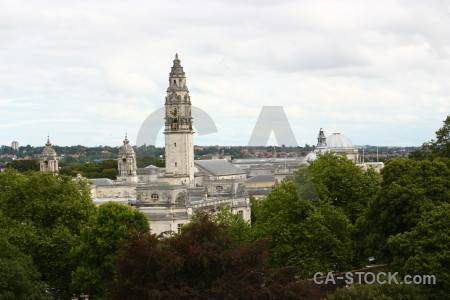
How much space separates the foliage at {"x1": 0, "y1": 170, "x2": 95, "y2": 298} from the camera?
40000 mm

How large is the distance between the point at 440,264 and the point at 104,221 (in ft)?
62.5

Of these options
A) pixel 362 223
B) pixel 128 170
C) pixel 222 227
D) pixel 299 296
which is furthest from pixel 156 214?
pixel 128 170

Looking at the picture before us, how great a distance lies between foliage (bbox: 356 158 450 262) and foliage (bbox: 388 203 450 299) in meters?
1.09

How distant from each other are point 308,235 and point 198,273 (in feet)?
49.6

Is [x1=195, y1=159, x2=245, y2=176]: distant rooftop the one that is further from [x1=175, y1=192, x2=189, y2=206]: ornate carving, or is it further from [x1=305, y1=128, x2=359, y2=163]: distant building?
[x1=175, y1=192, x2=189, y2=206]: ornate carving

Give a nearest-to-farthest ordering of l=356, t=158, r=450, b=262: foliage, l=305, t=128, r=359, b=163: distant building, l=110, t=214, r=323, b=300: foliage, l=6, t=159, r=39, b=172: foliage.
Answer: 1. l=110, t=214, r=323, b=300: foliage
2. l=356, t=158, r=450, b=262: foliage
3. l=305, t=128, r=359, b=163: distant building
4. l=6, t=159, r=39, b=172: foliage

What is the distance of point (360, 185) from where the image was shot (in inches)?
1881

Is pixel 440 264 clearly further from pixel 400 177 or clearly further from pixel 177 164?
pixel 177 164

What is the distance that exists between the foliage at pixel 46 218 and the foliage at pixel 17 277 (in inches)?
128

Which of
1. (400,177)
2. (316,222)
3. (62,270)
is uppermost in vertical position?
(400,177)

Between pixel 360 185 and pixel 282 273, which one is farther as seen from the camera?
pixel 360 185

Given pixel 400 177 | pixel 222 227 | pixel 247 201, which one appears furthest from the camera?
pixel 247 201

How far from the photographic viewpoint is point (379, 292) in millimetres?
28953

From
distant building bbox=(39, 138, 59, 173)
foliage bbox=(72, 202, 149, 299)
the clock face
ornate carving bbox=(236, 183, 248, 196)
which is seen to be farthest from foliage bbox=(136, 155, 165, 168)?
foliage bbox=(72, 202, 149, 299)
